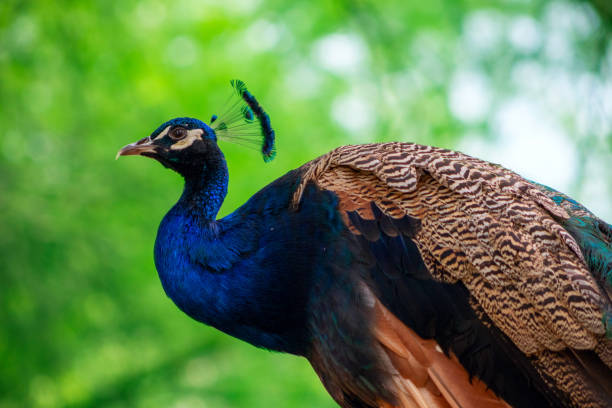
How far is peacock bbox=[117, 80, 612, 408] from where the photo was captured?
6.47 feet

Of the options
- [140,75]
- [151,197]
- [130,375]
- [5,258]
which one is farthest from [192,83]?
[130,375]

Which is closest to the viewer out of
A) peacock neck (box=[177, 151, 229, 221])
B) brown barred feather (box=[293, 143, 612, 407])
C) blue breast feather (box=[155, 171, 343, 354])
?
brown barred feather (box=[293, 143, 612, 407])

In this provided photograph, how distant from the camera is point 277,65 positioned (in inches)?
240

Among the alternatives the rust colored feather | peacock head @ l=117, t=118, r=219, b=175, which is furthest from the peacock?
peacock head @ l=117, t=118, r=219, b=175

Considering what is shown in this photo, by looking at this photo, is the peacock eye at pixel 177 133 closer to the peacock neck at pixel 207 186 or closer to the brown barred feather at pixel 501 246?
the peacock neck at pixel 207 186

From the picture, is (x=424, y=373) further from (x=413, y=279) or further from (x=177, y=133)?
(x=177, y=133)

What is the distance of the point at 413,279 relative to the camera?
207 cm

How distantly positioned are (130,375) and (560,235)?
4.77 m

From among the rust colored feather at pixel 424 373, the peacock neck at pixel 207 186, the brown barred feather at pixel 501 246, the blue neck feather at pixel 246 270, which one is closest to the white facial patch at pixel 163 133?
the peacock neck at pixel 207 186

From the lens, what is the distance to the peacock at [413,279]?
6.47 feet

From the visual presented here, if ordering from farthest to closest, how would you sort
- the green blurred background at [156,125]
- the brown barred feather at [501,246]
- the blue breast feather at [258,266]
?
the green blurred background at [156,125], the blue breast feather at [258,266], the brown barred feather at [501,246]

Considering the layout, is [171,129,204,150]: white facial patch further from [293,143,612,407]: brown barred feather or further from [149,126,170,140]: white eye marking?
[293,143,612,407]: brown barred feather

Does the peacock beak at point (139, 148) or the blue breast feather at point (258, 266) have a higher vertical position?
the peacock beak at point (139, 148)

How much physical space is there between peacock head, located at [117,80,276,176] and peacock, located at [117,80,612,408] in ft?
0.90
